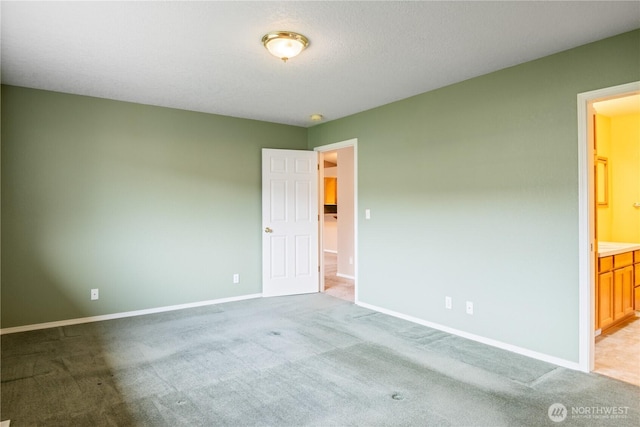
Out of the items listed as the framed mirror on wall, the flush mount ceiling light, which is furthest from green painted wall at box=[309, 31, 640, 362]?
the framed mirror on wall

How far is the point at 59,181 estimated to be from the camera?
400 centimetres

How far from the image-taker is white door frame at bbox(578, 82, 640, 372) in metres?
2.82

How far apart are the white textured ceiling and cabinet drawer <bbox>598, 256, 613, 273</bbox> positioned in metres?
1.98

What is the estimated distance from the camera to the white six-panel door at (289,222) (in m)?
5.31

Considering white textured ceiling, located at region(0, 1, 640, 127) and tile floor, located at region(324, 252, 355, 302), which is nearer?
white textured ceiling, located at region(0, 1, 640, 127)

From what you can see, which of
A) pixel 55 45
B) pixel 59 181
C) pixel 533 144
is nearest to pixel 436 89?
pixel 533 144

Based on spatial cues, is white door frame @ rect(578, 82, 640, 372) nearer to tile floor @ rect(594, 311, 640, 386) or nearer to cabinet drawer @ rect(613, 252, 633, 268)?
tile floor @ rect(594, 311, 640, 386)

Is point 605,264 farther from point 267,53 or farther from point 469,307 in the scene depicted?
point 267,53

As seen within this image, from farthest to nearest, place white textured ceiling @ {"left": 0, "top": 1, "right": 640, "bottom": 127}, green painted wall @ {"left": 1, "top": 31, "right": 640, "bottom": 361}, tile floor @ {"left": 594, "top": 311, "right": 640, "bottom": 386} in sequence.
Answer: green painted wall @ {"left": 1, "top": 31, "right": 640, "bottom": 361}
tile floor @ {"left": 594, "top": 311, "right": 640, "bottom": 386}
white textured ceiling @ {"left": 0, "top": 1, "right": 640, "bottom": 127}

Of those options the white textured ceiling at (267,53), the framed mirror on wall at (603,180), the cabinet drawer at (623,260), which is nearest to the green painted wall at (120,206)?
the white textured ceiling at (267,53)

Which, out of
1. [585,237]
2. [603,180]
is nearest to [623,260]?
[603,180]

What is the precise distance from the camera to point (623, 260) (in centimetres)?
386

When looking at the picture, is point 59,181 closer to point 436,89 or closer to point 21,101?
point 21,101

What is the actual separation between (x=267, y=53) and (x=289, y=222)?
2.82 meters
